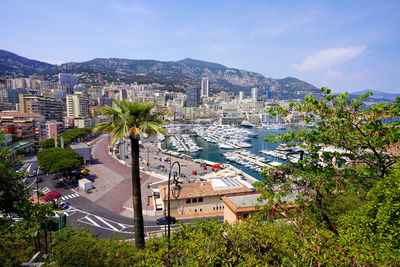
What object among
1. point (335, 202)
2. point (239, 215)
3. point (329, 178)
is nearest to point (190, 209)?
point (239, 215)

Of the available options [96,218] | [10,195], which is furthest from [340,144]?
[96,218]

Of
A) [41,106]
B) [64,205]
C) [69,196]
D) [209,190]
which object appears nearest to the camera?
[209,190]

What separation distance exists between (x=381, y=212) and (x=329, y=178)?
3.01 feet

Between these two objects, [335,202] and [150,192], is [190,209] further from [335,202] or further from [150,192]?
[335,202]

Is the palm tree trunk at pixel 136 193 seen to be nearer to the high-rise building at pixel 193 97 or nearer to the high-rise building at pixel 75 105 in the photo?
the high-rise building at pixel 75 105

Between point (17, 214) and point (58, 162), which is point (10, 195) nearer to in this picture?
point (17, 214)

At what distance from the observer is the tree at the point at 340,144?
3914 mm

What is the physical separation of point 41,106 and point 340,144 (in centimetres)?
7282

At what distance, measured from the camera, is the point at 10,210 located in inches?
208

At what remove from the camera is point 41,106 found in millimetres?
58188

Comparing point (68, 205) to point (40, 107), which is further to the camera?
point (40, 107)

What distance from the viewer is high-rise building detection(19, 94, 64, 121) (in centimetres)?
5638

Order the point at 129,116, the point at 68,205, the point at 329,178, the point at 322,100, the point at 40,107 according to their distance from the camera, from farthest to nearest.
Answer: the point at 40,107 → the point at 68,205 → the point at 129,116 → the point at 322,100 → the point at 329,178

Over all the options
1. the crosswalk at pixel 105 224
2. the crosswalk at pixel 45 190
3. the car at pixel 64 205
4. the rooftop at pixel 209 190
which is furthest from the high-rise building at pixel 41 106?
the rooftop at pixel 209 190
